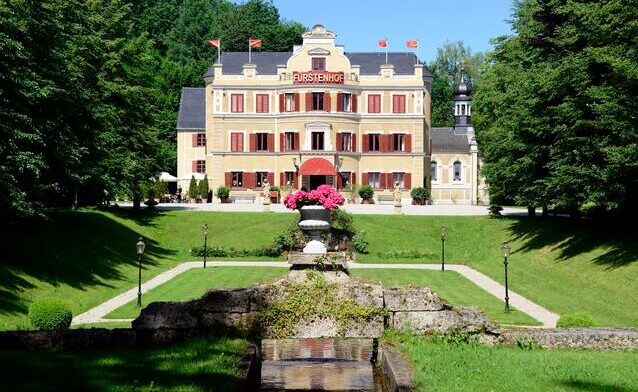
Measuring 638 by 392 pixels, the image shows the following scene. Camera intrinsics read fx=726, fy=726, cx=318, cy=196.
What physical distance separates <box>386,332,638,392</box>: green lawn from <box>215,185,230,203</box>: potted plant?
51.3 metres

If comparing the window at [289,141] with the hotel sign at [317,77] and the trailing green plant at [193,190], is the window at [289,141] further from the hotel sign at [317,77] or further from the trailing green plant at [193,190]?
the trailing green plant at [193,190]

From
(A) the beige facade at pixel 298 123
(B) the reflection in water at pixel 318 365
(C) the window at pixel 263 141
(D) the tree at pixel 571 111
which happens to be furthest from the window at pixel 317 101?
(B) the reflection in water at pixel 318 365

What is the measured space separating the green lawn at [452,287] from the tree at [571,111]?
713 centimetres

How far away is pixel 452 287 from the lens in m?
30.1

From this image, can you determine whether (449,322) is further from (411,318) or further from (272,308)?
(272,308)

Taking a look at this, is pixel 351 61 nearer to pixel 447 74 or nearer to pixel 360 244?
pixel 360 244

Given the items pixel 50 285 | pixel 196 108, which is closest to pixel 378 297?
pixel 50 285

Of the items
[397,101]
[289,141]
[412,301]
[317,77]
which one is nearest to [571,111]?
[412,301]

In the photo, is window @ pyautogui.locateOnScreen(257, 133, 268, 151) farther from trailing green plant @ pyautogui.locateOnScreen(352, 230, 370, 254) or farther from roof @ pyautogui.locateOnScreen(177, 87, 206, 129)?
trailing green plant @ pyautogui.locateOnScreen(352, 230, 370, 254)

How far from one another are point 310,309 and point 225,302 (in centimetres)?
147

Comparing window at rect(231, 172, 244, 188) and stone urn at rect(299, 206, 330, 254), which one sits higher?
window at rect(231, 172, 244, 188)

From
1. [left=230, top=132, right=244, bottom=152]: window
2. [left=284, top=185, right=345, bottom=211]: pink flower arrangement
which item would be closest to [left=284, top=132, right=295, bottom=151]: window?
[left=230, top=132, right=244, bottom=152]: window

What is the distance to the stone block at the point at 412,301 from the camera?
12.6 m

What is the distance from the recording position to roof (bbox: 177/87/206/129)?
74.6 m
